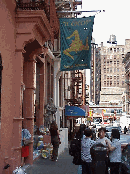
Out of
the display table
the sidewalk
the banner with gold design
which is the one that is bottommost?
the sidewalk

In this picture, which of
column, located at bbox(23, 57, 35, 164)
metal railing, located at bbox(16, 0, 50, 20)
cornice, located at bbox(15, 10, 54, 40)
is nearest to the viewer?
cornice, located at bbox(15, 10, 54, 40)

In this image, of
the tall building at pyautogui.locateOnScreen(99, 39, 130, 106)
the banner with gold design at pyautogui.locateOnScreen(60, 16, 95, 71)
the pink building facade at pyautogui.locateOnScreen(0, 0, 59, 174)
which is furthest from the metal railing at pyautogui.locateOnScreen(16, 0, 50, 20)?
the tall building at pyautogui.locateOnScreen(99, 39, 130, 106)

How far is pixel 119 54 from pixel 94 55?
14.2 m

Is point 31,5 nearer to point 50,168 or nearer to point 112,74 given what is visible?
point 50,168

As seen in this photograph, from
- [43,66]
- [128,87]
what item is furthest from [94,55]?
[43,66]

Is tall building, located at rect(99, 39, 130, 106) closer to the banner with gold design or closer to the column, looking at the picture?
the banner with gold design

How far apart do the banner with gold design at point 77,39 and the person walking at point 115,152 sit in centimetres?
629

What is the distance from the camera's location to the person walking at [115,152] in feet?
27.5

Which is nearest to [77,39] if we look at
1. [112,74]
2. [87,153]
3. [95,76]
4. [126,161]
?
[87,153]

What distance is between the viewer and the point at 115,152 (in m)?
8.45

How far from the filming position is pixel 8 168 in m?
10.0

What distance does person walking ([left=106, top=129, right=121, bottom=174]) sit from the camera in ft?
27.5

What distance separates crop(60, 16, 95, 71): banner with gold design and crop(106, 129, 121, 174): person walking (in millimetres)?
6285

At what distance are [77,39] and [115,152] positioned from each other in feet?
21.5
